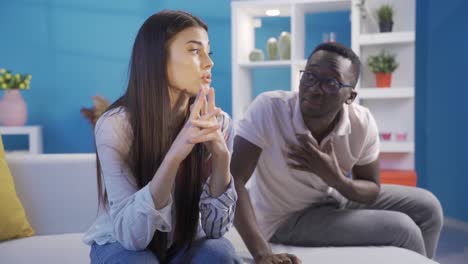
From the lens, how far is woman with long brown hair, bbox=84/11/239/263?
1131mm

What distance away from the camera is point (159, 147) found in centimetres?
122

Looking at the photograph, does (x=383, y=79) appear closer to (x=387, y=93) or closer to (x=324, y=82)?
(x=387, y=93)

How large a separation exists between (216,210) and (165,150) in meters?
0.20

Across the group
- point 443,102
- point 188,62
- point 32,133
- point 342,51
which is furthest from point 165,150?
point 32,133

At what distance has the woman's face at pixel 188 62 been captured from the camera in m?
1.20

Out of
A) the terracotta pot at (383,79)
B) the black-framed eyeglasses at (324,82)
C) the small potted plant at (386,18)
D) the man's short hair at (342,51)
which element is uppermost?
the small potted plant at (386,18)

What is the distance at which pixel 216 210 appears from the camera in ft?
3.97

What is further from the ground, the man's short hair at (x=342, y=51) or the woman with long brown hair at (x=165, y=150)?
the man's short hair at (x=342, y=51)

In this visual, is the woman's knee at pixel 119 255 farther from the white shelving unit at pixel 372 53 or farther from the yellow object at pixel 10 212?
the white shelving unit at pixel 372 53

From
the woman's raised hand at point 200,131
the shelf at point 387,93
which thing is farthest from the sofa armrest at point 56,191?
the shelf at point 387,93

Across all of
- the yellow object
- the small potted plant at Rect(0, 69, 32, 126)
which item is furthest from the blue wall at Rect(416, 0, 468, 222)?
the small potted plant at Rect(0, 69, 32, 126)

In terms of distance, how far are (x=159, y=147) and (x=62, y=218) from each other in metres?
0.80

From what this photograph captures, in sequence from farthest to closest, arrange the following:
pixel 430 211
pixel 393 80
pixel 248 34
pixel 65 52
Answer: pixel 65 52 < pixel 248 34 < pixel 393 80 < pixel 430 211

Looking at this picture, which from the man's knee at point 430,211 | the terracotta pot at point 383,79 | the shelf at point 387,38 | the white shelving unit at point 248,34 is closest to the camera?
the man's knee at point 430,211
